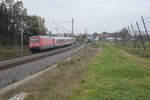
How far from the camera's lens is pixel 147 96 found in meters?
6.32

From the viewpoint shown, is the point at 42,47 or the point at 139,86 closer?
the point at 139,86

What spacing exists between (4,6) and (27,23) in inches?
369

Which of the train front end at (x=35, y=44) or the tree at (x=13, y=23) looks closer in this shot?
the train front end at (x=35, y=44)

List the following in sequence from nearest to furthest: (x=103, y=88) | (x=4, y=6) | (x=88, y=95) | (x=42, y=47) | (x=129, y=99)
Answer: (x=129, y=99), (x=88, y=95), (x=103, y=88), (x=42, y=47), (x=4, y=6)

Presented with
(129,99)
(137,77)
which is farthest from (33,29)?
(129,99)

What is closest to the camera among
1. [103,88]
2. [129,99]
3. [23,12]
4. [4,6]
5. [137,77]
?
[129,99]

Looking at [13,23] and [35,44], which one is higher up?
[13,23]

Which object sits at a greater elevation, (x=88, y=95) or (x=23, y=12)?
(x=23, y=12)

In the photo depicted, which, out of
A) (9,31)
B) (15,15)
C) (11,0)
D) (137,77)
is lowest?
(137,77)

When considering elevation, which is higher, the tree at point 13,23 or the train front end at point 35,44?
the tree at point 13,23

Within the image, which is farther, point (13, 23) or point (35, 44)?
point (13, 23)

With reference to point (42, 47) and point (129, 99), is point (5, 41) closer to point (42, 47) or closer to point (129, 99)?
point (42, 47)

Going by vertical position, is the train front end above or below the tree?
below

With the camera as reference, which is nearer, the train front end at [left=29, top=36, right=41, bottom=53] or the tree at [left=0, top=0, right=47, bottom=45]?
the train front end at [left=29, top=36, right=41, bottom=53]
